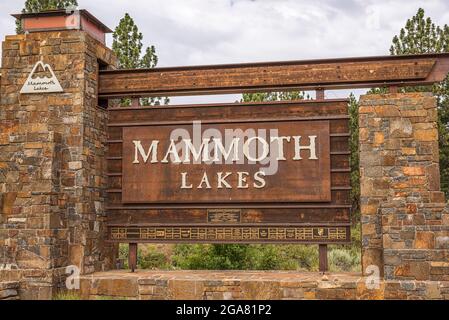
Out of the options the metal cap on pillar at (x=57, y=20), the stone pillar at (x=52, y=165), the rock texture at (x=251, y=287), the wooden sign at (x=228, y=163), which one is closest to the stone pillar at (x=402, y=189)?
the rock texture at (x=251, y=287)

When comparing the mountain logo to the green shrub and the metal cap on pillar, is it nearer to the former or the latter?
the metal cap on pillar

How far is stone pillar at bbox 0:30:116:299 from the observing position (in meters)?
10.8

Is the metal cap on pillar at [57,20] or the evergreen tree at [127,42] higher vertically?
the evergreen tree at [127,42]

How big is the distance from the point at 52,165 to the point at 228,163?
367cm

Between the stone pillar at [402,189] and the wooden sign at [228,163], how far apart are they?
94 cm

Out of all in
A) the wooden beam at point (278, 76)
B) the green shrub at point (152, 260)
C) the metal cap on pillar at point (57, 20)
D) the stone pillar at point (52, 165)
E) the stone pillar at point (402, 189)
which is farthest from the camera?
the green shrub at point (152, 260)

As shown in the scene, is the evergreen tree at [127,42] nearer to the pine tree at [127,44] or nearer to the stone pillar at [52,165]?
the pine tree at [127,44]

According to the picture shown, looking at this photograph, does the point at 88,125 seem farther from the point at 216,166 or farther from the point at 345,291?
the point at 345,291

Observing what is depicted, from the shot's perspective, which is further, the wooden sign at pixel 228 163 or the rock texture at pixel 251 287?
the wooden sign at pixel 228 163

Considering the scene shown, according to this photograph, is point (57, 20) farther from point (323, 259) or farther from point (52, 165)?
point (323, 259)

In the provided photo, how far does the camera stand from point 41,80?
38.6 ft

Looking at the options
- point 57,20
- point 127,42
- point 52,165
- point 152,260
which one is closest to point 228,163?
point 52,165

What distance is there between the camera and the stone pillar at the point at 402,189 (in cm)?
968

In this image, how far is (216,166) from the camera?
1143 centimetres
